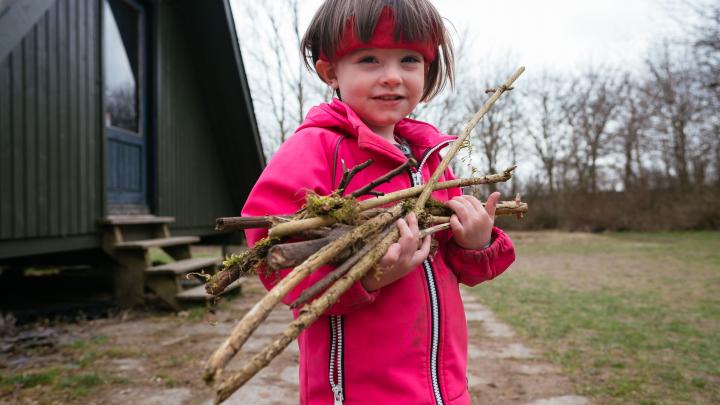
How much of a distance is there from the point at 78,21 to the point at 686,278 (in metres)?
9.73

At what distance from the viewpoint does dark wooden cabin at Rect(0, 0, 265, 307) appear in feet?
14.9

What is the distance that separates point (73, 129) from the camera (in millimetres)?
5250

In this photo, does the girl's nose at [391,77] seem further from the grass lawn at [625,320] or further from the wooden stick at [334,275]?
the grass lawn at [625,320]

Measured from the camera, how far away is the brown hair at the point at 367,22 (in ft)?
4.88

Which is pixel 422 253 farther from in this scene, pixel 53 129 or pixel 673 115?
pixel 673 115

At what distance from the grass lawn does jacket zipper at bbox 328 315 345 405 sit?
245cm

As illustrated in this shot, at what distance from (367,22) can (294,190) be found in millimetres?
556

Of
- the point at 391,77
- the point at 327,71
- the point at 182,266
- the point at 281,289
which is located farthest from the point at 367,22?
the point at 182,266

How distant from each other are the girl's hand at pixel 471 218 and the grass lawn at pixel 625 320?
7.60 ft

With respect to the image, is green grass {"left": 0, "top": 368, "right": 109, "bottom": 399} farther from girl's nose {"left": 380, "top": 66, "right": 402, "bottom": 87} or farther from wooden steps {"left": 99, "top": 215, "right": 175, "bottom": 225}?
girl's nose {"left": 380, "top": 66, "right": 402, "bottom": 87}

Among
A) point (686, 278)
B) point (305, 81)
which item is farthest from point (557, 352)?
point (305, 81)

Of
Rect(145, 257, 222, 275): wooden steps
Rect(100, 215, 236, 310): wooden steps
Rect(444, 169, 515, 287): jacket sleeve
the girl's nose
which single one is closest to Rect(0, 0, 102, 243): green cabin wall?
Rect(100, 215, 236, 310): wooden steps

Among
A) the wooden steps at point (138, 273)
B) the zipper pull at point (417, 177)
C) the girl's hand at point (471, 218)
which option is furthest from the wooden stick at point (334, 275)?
the wooden steps at point (138, 273)

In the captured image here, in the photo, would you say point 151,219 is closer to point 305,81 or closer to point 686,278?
point 686,278
